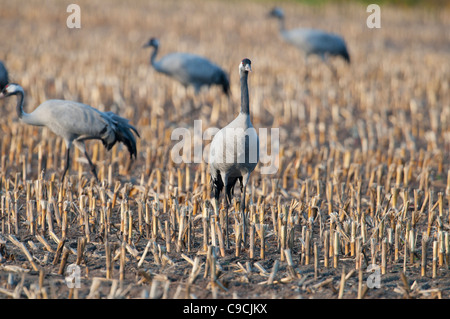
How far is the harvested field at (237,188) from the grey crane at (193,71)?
0.32 m

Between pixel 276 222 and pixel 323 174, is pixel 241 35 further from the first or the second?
pixel 276 222

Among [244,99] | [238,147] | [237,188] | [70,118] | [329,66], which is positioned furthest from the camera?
[329,66]

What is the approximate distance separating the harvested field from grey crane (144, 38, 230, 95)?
32 cm

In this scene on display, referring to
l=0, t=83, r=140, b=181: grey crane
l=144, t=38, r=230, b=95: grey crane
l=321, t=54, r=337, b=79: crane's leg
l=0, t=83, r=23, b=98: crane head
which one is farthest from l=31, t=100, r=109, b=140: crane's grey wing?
l=321, t=54, r=337, b=79: crane's leg

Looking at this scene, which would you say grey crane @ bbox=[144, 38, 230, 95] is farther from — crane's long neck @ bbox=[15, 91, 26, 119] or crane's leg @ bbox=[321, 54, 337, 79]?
crane's long neck @ bbox=[15, 91, 26, 119]

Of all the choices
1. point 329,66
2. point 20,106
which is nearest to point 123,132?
point 20,106

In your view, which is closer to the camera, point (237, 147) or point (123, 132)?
point (237, 147)

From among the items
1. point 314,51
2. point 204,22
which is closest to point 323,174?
point 314,51

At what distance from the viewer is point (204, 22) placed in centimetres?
1959

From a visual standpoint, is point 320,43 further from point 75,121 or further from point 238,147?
point 238,147

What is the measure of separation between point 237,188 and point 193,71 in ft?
13.6

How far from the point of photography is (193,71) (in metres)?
10.4

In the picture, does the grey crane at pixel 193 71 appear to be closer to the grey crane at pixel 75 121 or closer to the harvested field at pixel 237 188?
the harvested field at pixel 237 188

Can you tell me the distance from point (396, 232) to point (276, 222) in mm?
989
